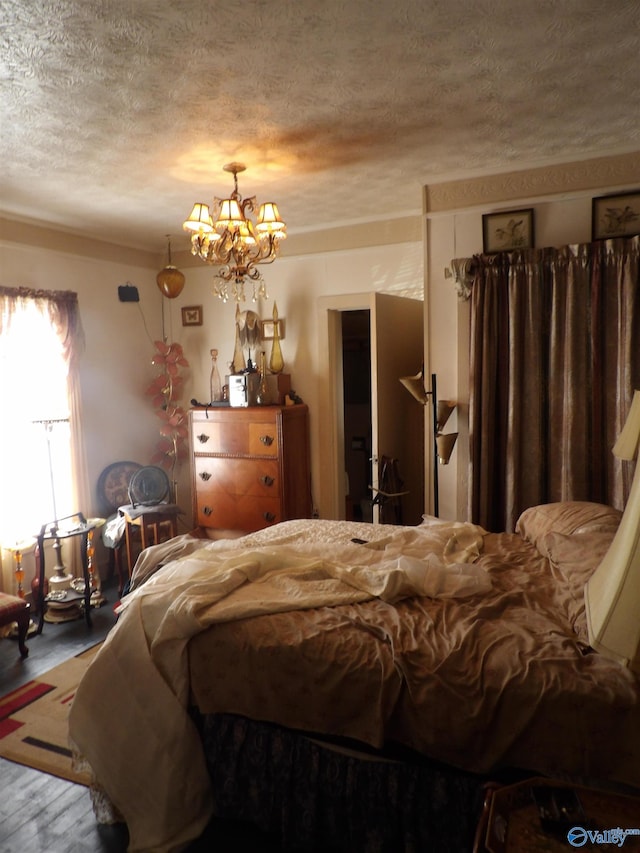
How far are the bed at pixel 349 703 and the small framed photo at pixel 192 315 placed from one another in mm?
3243

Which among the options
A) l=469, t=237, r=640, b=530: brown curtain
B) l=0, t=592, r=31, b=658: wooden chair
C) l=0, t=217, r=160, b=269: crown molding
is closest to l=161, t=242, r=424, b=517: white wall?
l=0, t=217, r=160, b=269: crown molding

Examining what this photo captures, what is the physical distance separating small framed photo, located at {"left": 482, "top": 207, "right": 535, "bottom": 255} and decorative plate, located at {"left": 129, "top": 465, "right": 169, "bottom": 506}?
9.42ft

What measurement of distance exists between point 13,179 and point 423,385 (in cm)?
270

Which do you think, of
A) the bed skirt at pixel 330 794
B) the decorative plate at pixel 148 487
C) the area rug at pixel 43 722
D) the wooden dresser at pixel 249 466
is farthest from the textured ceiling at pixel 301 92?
the area rug at pixel 43 722

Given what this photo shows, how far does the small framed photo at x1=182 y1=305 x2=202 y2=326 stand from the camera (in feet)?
16.5

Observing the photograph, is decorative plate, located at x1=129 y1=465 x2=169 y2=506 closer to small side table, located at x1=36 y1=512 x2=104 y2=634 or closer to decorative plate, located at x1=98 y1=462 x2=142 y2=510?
decorative plate, located at x1=98 y1=462 x2=142 y2=510

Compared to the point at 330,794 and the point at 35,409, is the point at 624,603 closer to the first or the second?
the point at 330,794

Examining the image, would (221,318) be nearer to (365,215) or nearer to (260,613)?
(365,215)

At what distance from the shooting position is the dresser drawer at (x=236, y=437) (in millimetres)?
4250

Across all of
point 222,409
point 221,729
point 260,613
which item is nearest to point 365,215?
point 222,409

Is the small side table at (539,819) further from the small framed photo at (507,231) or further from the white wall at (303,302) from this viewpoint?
the white wall at (303,302)

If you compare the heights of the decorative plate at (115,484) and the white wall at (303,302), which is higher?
the white wall at (303,302)

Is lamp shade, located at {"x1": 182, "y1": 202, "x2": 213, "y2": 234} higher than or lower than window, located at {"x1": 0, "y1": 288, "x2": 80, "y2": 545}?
higher

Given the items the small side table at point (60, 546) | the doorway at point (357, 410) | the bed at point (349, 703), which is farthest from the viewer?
the doorway at point (357, 410)
